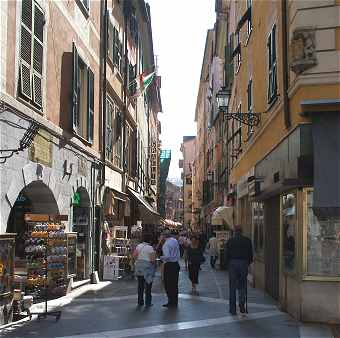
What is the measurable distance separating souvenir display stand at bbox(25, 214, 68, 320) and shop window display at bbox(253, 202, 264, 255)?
17.7ft

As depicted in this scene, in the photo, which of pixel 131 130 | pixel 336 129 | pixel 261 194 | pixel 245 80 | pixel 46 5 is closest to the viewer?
pixel 336 129

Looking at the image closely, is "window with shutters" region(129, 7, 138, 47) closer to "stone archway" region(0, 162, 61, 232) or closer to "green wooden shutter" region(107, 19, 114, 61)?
"green wooden shutter" region(107, 19, 114, 61)

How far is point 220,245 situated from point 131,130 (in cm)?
742

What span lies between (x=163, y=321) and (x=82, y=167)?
738 cm

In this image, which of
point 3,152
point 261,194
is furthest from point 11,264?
point 261,194

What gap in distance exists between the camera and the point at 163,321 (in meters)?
10.6

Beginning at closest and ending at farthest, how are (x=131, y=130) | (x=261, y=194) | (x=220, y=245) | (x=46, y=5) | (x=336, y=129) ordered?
(x=336, y=129), (x=46, y=5), (x=261, y=194), (x=220, y=245), (x=131, y=130)

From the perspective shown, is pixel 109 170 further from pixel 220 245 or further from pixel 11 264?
pixel 11 264

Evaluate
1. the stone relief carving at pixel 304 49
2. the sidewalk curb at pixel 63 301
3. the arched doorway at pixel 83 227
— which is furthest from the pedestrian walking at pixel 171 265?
the stone relief carving at pixel 304 49

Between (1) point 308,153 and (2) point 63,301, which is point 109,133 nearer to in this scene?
(2) point 63,301

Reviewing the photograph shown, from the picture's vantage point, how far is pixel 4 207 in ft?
34.5

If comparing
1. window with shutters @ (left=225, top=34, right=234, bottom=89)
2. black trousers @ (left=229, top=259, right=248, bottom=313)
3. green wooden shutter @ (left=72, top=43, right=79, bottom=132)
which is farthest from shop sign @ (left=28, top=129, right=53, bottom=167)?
window with shutters @ (left=225, top=34, right=234, bottom=89)

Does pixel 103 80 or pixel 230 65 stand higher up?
pixel 230 65

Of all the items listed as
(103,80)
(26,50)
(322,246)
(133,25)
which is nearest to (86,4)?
(103,80)
